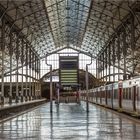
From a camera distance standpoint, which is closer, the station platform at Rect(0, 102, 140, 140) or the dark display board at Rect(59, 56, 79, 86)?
the station platform at Rect(0, 102, 140, 140)

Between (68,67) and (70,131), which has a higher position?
(68,67)

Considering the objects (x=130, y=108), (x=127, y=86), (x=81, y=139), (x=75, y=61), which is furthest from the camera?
(x=75, y=61)

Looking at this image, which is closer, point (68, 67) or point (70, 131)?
point (70, 131)

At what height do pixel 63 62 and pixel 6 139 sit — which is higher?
pixel 63 62

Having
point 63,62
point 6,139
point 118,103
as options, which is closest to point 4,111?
point 63,62

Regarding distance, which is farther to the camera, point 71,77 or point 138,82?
A: point 71,77

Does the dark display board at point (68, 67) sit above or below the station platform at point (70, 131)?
above

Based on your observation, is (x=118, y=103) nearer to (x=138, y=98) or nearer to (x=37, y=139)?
(x=138, y=98)

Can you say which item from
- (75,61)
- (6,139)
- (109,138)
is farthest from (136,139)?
Result: (75,61)

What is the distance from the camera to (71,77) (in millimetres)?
49875

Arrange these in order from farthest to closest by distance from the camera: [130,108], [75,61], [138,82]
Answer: [75,61] → [130,108] → [138,82]

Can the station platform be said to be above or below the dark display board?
below

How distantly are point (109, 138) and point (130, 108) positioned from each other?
67.9 ft

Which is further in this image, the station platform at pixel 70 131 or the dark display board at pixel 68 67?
the dark display board at pixel 68 67
